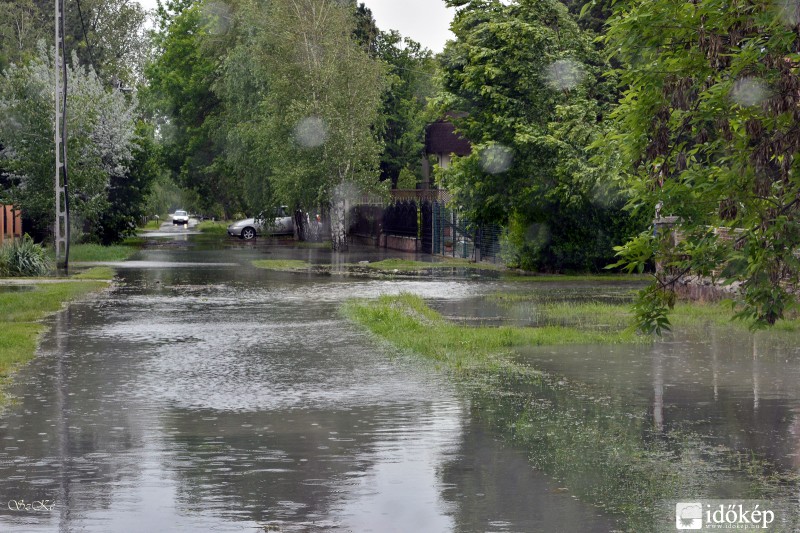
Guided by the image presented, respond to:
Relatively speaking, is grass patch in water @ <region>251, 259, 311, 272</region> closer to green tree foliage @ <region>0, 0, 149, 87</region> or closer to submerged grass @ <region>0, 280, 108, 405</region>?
submerged grass @ <region>0, 280, 108, 405</region>

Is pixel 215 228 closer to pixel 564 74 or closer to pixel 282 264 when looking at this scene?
pixel 282 264

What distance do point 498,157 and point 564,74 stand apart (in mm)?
2873

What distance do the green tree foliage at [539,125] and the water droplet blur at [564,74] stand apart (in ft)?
0.09

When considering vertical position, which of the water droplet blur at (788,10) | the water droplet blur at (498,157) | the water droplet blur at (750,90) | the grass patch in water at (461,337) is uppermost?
the water droplet blur at (498,157)

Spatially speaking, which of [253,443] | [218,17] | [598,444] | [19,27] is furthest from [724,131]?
[19,27]

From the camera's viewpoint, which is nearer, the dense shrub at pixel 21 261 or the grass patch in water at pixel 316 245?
the dense shrub at pixel 21 261

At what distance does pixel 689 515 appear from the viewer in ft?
24.8

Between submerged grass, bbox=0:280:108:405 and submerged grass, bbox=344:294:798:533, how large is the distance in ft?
17.2

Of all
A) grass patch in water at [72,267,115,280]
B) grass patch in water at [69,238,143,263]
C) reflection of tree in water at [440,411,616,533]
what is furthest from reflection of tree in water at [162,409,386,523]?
grass patch in water at [69,238,143,263]

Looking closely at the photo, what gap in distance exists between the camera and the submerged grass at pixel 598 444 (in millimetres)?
8133

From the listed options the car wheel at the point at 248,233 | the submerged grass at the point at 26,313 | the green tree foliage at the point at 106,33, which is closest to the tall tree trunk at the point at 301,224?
the car wheel at the point at 248,233

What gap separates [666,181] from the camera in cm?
879

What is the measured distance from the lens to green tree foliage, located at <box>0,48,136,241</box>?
1678 inches

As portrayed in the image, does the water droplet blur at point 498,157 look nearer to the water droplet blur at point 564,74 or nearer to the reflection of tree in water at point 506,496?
the water droplet blur at point 564,74
